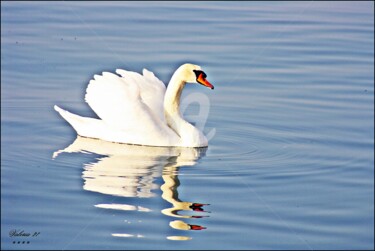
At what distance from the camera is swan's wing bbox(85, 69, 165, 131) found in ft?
41.6

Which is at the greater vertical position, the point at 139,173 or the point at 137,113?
the point at 137,113

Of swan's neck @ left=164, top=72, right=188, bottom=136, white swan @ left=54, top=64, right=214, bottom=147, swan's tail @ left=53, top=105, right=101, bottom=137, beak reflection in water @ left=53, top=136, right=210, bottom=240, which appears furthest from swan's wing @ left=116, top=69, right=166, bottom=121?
beak reflection in water @ left=53, top=136, right=210, bottom=240

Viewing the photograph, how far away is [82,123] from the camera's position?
1308cm

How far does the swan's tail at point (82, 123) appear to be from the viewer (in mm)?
12992

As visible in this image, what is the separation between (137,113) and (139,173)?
1477 millimetres

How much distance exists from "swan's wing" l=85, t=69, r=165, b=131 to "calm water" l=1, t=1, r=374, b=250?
307 mm

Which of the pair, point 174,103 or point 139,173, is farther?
point 174,103

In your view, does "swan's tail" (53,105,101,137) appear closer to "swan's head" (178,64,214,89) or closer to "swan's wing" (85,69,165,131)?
"swan's wing" (85,69,165,131)

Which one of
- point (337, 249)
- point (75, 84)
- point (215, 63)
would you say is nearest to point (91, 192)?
point (337, 249)

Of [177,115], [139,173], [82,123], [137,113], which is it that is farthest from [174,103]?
[139,173]

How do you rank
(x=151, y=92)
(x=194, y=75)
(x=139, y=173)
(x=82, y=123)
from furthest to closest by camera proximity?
(x=151, y=92) → (x=82, y=123) → (x=194, y=75) → (x=139, y=173)

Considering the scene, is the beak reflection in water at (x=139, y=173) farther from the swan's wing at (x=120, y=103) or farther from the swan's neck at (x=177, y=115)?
the swan's wing at (x=120, y=103)

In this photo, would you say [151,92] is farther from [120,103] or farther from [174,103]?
[120,103]

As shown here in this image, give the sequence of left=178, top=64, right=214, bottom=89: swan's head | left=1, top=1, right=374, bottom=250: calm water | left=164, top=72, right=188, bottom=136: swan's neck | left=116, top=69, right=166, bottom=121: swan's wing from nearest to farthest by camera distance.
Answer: left=1, top=1, right=374, bottom=250: calm water
left=178, top=64, right=214, bottom=89: swan's head
left=164, top=72, right=188, bottom=136: swan's neck
left=116, top=69, right=166, bottom=121: swan's wing
